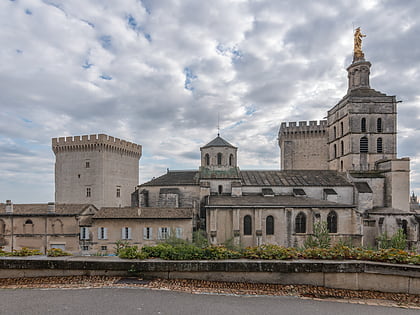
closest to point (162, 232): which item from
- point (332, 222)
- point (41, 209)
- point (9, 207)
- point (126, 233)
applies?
point (126, 233)

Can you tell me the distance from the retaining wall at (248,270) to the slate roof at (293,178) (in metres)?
23.4

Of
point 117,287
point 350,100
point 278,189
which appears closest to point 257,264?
point 117,287

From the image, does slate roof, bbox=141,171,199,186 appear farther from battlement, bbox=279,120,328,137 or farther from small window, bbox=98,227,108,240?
battlement, bbox=279,120,328,137

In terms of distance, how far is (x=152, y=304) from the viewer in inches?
196

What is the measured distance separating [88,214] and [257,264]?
24.1 meters

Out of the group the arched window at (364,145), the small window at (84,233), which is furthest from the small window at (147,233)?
the arched window at (364,145)

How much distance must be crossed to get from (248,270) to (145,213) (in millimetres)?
Answer: 19046

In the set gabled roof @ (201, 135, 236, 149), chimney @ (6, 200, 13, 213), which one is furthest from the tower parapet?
chimney @ (6, 200, 13, 213)

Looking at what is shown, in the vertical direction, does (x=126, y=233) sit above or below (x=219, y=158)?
below

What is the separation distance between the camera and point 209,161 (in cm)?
3070

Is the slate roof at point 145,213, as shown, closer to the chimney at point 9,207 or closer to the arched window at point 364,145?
the chimney at point 9,207

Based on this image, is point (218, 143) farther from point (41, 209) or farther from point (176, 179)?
point (41, 209)

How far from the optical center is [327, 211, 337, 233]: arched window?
24.9 m

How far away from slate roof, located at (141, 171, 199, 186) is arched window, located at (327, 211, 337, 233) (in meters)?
14.3
